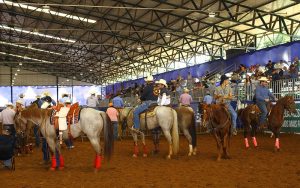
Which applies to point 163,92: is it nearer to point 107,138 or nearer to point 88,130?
point 107,138

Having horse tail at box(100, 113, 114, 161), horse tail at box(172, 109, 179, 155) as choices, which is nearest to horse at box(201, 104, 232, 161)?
horse tail at box(172, 109, 179, 155)

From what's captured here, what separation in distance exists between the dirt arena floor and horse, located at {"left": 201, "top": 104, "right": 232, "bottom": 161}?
18.9 inches

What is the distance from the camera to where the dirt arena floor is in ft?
22.9

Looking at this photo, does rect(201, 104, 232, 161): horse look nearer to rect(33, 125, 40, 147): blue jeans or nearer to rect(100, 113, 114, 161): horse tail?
rect(100, 113, 114, 161): horse tail

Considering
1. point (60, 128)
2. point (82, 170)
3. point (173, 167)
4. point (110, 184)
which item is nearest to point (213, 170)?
point (173, 167)

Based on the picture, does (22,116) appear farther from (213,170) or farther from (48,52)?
(48,52)

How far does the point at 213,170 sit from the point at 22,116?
16.5 ft

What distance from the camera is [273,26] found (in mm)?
25562

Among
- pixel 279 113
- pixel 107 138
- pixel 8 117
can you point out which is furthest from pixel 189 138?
pixel 8 117

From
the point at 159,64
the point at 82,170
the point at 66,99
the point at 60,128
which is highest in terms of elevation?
the point at 159,64

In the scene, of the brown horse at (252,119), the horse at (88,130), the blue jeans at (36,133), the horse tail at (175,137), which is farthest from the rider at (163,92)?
the blue jeans at (36,133)

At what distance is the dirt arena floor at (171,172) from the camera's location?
6984 millimetres

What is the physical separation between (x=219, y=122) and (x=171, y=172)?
231 cm

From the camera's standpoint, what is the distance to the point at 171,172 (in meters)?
8.10
